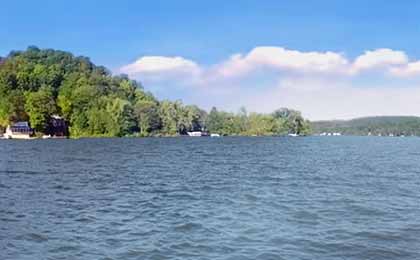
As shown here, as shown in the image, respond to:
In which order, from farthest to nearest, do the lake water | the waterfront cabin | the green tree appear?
the green tree → the waterfront cabin → the lake water

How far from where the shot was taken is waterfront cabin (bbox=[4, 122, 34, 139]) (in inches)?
5842

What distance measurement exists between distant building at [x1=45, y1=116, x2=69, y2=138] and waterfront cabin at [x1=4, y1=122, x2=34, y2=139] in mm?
7199

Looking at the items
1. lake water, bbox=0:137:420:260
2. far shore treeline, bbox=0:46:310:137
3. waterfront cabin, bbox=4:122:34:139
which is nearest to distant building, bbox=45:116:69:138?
far shore treeline, bbox=0:46:310:137

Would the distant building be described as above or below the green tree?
below

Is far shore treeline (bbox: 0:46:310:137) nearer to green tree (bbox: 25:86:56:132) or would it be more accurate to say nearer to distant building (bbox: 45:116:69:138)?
green tree (bbox: 25:86:56:132)

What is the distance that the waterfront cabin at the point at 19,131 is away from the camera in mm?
148375

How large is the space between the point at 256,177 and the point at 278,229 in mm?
18838

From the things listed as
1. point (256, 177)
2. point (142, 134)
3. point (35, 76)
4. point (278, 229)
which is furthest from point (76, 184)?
point (35, 76)

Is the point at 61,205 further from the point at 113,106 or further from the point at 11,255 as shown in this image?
the point at 113,106

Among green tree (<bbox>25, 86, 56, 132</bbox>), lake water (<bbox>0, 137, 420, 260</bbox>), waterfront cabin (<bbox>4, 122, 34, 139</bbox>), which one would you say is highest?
green tree (<bbox>25, 86, 56, 132</bbox>)

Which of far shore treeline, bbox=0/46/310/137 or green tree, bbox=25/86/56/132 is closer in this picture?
green tree, bbox=25/86/56/132

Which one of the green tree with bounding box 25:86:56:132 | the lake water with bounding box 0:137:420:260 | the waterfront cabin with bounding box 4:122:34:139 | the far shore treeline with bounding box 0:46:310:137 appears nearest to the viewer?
the lake water with bounding box 0:137:420:260

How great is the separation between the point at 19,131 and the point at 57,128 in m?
14.2

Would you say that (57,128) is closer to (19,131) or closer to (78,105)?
(78,105)
